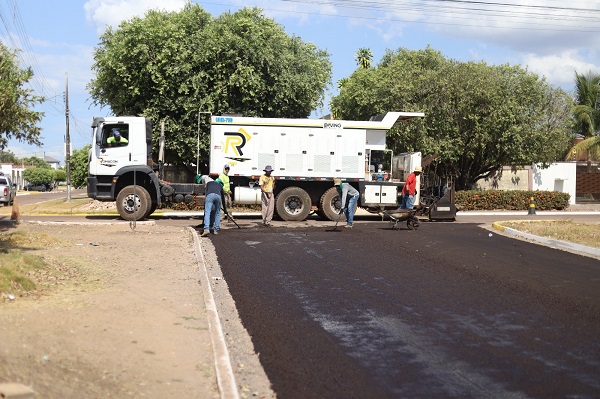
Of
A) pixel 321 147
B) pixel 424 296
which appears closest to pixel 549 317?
pixel 424 296

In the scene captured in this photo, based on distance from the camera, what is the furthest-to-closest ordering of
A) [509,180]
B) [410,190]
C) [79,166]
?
[79,166]
[509,180]
[410,190]

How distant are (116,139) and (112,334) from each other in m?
18.2

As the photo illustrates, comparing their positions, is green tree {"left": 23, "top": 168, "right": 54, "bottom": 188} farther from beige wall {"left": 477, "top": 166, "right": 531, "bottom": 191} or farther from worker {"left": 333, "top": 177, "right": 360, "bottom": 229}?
worker {"left": 333, "top": 177, "right": 360, "bottom": 229}

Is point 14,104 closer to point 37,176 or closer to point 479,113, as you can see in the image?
point 479,113

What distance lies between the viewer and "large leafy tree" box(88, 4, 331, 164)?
107ft

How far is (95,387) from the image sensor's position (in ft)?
20.3

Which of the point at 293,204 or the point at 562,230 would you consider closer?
the point at 562,230

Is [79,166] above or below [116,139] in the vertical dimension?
below

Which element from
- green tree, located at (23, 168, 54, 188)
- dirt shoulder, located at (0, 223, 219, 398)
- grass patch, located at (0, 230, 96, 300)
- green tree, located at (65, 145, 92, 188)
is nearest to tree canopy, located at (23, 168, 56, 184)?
A: green tree, located at (23, 168, 54, 188)

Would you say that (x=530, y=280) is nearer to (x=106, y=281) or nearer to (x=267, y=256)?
(x=267, y=256)

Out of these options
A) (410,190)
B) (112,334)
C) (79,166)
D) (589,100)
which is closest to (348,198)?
(410,190)

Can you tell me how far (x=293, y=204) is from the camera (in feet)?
87.2

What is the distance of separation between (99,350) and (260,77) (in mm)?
27034

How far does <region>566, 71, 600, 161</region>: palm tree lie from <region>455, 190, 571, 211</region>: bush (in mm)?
4646
